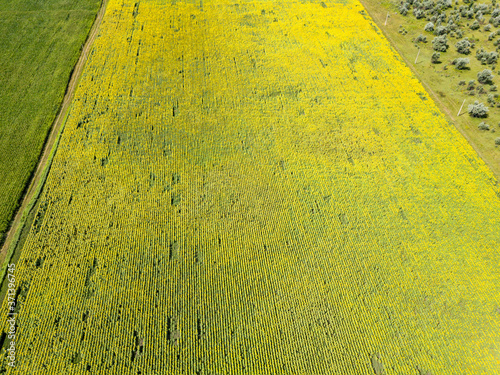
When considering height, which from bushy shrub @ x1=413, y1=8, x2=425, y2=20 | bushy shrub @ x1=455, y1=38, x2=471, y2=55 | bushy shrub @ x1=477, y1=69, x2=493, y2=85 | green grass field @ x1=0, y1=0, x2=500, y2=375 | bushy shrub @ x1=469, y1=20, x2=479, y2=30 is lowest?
green grass field @ x1=0, y1=0, x2=500, y2=375

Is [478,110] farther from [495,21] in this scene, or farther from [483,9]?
[483,9]

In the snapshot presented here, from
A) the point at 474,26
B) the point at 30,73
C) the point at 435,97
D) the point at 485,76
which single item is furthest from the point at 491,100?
the point at 30,73

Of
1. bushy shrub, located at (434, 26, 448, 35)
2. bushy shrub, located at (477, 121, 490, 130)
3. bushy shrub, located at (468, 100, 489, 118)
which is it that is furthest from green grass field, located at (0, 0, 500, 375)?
bushy shrub, located at (434, 26, 448, 35)

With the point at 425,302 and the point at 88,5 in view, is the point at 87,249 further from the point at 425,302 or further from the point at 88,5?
the point at 88,5

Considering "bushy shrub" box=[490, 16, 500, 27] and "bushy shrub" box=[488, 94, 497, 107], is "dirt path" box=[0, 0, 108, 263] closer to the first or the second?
"bushy shrub" box=[488, 94, 497, 107]

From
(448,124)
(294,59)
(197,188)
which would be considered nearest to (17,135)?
(197,188)
